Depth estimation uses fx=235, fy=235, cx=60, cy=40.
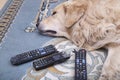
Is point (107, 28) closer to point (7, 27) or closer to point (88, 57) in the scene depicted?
point (88, 57)

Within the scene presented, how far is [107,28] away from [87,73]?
1.06 ft

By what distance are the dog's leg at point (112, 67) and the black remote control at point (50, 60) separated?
22cm

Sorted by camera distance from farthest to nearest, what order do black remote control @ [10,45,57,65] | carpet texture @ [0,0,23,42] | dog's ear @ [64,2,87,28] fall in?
carpet texture @ [0,0,23,42], dog's ear @ [64,2,87,28], black remote control @ [10,45,57,65]

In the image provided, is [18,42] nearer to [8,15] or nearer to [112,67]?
[8,15]

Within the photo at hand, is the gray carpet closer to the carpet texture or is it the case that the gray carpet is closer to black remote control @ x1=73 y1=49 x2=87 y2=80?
the carpet texture

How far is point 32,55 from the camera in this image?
136cm

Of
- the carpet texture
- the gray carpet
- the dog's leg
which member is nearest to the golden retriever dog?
the dog's leg

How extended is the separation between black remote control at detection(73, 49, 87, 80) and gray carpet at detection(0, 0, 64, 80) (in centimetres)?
27

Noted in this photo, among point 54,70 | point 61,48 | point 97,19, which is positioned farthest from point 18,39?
point 97,19

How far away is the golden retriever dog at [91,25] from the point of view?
1.37 meters

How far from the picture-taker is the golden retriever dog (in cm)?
137

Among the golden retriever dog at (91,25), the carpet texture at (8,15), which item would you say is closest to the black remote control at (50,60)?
the golden retriever dog at (91,25)

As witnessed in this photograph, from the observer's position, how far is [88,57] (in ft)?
4.38

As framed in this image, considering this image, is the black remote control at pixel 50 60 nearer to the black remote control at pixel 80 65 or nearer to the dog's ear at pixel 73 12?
the black remote control at pixel 80 65
